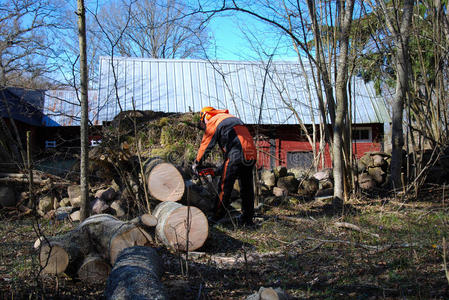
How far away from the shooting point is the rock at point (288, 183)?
347 inches

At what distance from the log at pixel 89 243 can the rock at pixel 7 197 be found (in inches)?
147

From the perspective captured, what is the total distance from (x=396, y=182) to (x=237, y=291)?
18.5ft

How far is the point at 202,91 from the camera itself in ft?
51.6

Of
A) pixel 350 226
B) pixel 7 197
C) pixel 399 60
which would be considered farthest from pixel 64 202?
pixel 399 60

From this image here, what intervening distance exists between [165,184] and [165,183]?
0.05ft

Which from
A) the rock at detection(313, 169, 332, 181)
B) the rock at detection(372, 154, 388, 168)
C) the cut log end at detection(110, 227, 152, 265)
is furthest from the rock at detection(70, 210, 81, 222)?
the rock at detection(372, 154, 388, 168)

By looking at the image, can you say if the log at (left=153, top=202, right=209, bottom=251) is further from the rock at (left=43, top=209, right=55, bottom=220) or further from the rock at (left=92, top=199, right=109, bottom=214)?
the rock at (left=43, top=209, right=55, bottom=220)

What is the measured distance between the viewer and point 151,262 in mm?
3291

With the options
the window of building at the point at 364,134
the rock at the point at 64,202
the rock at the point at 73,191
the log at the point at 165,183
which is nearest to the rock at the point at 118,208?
the rock at the point at 73,191

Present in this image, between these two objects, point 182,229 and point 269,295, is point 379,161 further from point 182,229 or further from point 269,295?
point 269,295

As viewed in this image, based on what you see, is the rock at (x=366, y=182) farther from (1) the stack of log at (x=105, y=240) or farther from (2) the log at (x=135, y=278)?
(2) the log at (x=135, y=278)

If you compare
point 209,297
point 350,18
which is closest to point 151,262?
point 209,297

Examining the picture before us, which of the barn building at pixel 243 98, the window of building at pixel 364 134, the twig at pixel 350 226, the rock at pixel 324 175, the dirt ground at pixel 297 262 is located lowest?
the dirt ground at pixel 297 262

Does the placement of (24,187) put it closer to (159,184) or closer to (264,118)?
(159,184)
